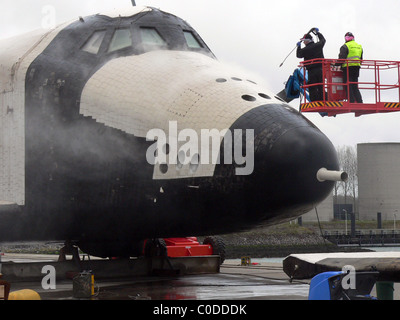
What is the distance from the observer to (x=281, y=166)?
29.3ft

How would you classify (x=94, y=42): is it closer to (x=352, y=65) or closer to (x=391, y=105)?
(x=352, y=65)

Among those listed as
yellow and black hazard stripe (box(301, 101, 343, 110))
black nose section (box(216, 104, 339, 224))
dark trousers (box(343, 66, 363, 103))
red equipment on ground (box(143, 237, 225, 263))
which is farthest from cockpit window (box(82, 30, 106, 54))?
dark trousers (box(343, 66, 363, 103))

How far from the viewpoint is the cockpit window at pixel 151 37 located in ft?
37.6

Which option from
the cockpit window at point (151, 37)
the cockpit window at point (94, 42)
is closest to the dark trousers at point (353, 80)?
the cockpit window at point (151, 37)

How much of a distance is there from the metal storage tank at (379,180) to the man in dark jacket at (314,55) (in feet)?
223

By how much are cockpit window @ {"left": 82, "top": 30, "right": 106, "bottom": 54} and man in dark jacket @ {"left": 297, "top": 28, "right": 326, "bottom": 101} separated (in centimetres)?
446

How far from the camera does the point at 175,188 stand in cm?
972

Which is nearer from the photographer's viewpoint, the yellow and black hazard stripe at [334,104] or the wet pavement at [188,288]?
the wet pavement at [188,288]

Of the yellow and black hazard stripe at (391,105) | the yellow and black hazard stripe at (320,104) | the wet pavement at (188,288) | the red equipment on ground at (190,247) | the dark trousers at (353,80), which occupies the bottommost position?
the wet pavement at (188,288)

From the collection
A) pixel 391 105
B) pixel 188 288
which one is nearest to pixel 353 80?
pixel 391 105

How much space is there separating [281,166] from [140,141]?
84.4 inches

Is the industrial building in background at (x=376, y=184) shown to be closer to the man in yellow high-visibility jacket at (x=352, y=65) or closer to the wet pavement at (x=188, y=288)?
the man in yellow high-visibility jacket at (x=352, y=65)

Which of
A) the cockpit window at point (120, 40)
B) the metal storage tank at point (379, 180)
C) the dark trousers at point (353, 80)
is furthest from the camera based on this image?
the metal storage tank at point (379, 180)

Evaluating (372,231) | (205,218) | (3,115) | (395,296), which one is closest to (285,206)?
(205,218)
